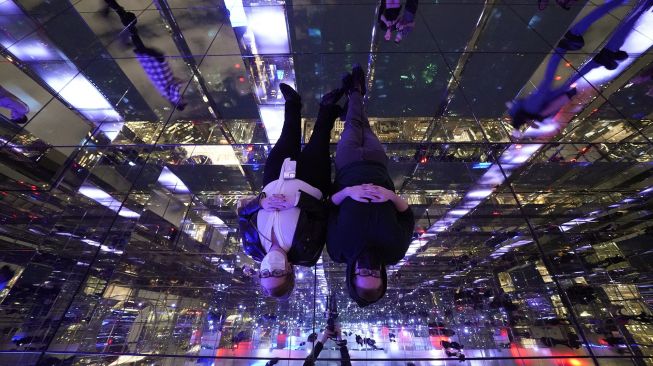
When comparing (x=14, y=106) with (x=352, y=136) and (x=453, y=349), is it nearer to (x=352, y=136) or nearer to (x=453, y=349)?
(x=352, y=136)

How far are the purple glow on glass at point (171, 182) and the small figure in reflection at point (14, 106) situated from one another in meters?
0.93

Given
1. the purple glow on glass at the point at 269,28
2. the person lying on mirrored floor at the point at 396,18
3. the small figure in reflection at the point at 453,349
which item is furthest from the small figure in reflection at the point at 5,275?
the person lying on mirrored floor at the point at 396,18

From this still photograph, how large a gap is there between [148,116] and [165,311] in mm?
1399

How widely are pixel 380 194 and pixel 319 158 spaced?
1.15ft

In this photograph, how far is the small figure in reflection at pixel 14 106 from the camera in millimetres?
1598

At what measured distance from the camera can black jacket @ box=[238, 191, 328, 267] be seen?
830 millimetres

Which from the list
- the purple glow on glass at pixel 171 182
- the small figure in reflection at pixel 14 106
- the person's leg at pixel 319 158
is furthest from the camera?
the purple glow on glass at pixel 171 182

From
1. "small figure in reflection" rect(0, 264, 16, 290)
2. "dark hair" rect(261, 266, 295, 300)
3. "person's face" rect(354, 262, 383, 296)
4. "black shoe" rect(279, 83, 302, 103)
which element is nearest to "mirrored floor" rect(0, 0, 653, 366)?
"small figure in reflection" rect(0, 264, 16, 290)

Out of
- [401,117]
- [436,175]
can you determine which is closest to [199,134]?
[401,117]

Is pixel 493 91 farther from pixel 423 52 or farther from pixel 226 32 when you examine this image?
pixel 226 32

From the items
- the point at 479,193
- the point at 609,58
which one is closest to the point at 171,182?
the point at 479,193

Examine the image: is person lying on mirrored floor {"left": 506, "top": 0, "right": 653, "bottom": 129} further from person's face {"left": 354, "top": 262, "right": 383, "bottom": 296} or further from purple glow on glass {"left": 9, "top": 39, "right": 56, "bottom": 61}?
purple glow on glass {"left": 9, "top": 39, "right": 56, "bottom": 61}

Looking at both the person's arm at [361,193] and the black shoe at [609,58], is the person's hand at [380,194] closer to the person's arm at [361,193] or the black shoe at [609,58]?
the person's arm at [361,193]

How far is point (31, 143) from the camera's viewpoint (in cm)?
160
